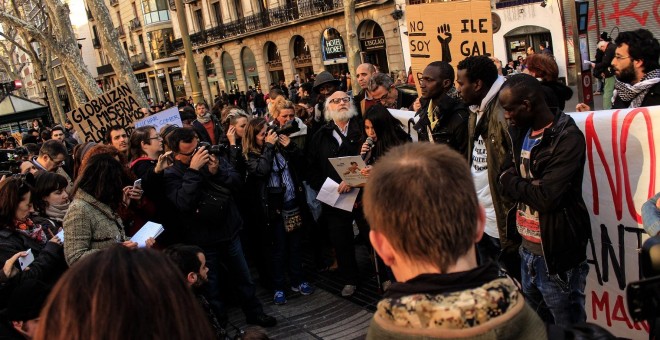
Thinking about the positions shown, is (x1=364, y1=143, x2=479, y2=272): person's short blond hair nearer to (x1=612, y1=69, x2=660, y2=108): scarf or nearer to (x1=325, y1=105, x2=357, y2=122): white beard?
(x1=612, y1=69, x2=660, y2=108): scarf

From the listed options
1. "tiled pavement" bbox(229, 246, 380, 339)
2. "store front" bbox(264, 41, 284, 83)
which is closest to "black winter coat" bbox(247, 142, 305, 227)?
"tiled pavement" bbox(229, 246, 380, 339)

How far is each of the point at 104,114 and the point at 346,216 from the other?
14.6 ft

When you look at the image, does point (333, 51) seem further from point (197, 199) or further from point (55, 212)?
point (55, 212)

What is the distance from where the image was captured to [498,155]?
3.34 m

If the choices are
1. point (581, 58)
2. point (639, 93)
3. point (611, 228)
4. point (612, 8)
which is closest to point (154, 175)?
point (611, 228)

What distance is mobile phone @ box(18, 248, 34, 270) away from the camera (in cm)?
326

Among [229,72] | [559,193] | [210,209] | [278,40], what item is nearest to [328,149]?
[210,209]

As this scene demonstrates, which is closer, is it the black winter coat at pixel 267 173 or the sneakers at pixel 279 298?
the black winter coat at pixel 267 173

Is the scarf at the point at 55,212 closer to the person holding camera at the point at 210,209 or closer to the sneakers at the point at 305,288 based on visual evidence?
the person holding camera at the point at 210,209

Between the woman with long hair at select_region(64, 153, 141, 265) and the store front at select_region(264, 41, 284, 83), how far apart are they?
30369 mm

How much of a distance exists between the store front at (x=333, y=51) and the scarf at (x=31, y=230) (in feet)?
80.7

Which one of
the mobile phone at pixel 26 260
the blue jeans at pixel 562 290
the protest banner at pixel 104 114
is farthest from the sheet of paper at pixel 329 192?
the protest banner at pixel 104 114

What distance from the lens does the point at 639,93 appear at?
3684 millimetres

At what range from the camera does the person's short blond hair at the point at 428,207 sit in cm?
139
